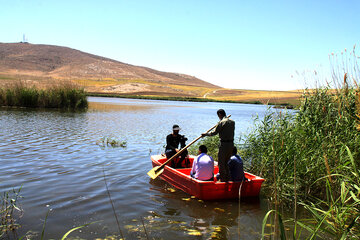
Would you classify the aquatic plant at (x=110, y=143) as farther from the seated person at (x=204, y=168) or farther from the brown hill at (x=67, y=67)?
the brown hill at (x=67, y=67)

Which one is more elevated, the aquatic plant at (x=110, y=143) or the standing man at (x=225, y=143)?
the standing man at (x=225, y=143)

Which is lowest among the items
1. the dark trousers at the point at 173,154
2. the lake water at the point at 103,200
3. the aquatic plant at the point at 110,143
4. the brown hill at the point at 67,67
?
the lake water at the point at 103,200

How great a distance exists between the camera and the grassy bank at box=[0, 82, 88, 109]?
29.3 metres

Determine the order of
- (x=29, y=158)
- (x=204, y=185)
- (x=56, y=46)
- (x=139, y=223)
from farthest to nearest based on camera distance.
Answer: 1. (x=56, y=46)
2. (x=29, y=158)
3. (x=204, y=185)
4. (x=139, y=223)

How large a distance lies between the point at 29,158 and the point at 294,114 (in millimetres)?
9104

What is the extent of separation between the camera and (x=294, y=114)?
30.7 feet

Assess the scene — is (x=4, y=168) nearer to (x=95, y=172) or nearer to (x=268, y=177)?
(x=95, y=172)

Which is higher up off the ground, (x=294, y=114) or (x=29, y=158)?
(x=294, y=114)

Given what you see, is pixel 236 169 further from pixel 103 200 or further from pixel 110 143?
pixel 110 143

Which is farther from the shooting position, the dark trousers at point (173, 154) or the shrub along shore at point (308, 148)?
the dark trousers at point (173, 154)

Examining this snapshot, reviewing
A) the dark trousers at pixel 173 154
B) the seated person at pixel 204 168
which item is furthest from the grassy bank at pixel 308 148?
the dark trousers at pixel 173 154

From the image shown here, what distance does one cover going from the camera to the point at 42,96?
29.8 meters

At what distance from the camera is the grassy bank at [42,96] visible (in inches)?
1153

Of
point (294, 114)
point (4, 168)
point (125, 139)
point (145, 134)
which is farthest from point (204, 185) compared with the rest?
point (145, 134)
